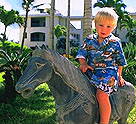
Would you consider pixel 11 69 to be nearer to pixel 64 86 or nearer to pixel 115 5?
pixel 64 86

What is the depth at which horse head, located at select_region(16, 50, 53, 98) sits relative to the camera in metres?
1.83

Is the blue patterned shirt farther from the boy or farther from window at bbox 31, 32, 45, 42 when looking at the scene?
window at bbox 31, 32, 45, 42

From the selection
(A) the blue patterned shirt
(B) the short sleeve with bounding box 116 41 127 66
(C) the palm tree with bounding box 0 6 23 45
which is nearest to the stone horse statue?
(A) the blue patterned shirt

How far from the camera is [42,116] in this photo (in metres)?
6.21

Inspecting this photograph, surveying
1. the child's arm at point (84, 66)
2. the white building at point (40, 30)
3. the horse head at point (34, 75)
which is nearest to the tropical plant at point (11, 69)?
the child's arm at point (84, 66)

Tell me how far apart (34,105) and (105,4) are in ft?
71.5

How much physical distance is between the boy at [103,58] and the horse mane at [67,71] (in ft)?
0.43

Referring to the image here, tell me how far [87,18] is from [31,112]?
3.13 m

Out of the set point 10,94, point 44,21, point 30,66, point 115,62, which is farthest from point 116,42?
point 44,21

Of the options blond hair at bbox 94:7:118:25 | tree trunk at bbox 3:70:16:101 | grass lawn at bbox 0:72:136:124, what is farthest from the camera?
tree trunk at bbox 3:70:16:101

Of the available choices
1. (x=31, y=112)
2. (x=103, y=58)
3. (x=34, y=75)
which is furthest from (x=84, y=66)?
(x=31, y=112)

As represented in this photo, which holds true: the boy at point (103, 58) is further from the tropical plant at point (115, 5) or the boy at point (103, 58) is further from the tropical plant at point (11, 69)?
the tropical plant at point (115, 5)

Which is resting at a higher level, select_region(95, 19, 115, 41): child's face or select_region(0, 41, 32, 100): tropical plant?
select_region(95, 19, 115, 41): child's face

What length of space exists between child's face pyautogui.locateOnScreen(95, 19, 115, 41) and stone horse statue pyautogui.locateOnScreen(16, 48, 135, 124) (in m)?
0.48
